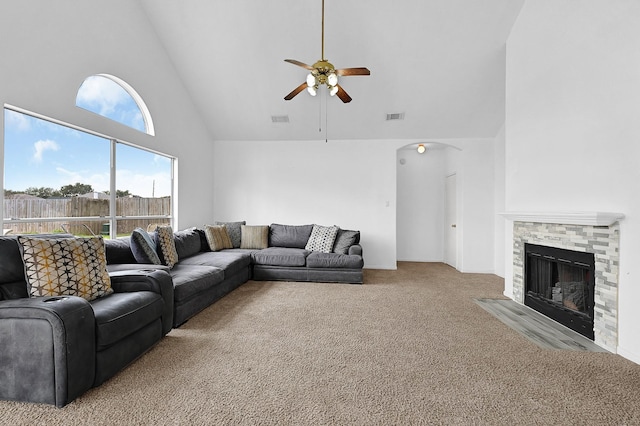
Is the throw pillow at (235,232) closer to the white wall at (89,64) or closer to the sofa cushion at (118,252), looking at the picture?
the white wall at (89,64)

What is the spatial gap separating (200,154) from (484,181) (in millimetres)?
5504

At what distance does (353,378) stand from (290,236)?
3.99m

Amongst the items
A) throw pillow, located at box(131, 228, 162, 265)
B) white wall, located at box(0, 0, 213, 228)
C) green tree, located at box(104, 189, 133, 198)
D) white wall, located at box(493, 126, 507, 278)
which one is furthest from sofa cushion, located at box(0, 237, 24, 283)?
white wall, located at box(493, 126, 507, 278)

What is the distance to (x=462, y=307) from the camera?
12.7ft

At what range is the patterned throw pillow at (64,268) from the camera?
2213mm

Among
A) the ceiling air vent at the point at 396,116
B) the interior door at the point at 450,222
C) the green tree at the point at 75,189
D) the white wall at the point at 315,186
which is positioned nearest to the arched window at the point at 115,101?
the green tree at the point at 75,189

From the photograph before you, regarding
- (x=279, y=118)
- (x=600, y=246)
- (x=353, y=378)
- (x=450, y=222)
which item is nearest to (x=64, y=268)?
(x=353, y=378)

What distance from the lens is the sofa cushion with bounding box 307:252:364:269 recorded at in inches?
201

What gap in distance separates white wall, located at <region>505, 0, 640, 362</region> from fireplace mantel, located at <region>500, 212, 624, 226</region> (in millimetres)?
100

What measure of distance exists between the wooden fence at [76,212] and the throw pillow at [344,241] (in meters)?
2.99

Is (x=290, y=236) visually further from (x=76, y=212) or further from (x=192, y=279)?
(x=76, y=212)

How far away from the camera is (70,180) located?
3.58 m

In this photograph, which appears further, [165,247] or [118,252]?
[165,247]

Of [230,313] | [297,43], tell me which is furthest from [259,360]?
[297,43]
